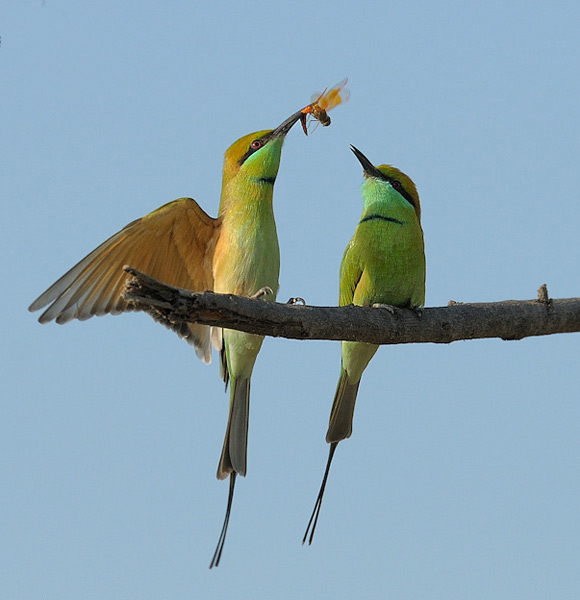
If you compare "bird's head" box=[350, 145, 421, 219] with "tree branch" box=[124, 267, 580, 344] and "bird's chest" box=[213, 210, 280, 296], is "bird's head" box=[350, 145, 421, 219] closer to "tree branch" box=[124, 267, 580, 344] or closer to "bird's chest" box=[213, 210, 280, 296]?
"bird's chest" box=[213, 210, 280, 296]

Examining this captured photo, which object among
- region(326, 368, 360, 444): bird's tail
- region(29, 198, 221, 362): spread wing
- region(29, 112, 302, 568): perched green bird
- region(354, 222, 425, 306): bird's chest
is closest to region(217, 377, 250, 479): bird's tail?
region(29, 112, 302, 568): perched green bird

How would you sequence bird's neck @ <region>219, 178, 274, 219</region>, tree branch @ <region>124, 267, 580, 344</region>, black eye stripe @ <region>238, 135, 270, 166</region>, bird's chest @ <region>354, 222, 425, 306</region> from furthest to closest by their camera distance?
black eye stripe @ <region>238, 135, 270, 166</region>
bird's neck @ <region>219, 178, 274, 219</region>
bird's chest @ <region>354, 222, 425, 306</region>
tree branch @ <region>124, 267, 580, 344</region>

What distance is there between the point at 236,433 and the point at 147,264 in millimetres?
764

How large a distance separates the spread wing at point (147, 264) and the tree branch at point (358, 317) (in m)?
0.47

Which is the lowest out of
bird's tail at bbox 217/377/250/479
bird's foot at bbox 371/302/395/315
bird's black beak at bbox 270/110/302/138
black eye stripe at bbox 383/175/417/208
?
bird's tail at bbox 217/377/250/479

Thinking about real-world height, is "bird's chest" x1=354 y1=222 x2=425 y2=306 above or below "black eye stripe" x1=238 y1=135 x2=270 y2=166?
below

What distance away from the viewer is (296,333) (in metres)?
2.71

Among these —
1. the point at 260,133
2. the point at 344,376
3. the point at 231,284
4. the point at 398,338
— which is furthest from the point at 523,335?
the point at 260,133

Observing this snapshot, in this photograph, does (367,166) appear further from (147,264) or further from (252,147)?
(147,264)

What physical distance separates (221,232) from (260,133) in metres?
0.50

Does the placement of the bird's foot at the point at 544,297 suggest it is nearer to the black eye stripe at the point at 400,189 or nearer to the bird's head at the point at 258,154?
the black eye stripe at the point at 400,189

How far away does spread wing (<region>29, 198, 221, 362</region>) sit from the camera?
326cm

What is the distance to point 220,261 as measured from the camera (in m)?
3.56

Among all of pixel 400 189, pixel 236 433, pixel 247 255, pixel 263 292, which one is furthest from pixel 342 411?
pixel 400 189
